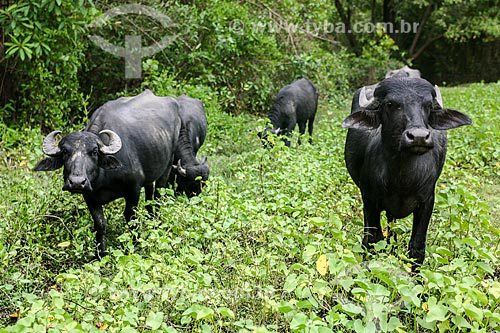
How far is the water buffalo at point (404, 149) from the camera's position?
3.54 m

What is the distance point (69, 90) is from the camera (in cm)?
899

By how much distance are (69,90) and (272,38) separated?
5187 millimetres

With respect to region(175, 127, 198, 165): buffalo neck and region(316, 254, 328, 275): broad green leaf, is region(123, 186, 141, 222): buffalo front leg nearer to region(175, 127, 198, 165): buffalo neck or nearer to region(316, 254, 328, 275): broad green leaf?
region(175, 127, 198, 165): buffalo neck

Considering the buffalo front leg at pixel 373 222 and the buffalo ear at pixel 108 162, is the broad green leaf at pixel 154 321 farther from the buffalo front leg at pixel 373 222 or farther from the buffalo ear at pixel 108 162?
the buffalo ear at pixel 108 162

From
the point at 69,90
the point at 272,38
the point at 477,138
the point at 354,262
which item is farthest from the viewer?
the point at 272,38

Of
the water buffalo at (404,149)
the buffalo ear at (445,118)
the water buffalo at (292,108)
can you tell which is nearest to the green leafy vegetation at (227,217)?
the water buffalo at (404,149)

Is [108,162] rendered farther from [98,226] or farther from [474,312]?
[474,312]

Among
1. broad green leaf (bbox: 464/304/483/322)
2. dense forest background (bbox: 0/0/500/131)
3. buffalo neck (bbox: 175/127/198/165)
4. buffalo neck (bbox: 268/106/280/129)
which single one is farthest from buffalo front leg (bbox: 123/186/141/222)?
buffalo neck (bbox: 268/106/280/129)

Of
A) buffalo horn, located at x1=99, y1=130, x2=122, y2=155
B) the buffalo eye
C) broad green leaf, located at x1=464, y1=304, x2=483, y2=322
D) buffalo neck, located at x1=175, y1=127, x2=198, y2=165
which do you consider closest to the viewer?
broad green leaf, located at x1=464, y1=304, x2=483, y2=322

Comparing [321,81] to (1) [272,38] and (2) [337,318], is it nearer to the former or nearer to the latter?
(1) [272,38]

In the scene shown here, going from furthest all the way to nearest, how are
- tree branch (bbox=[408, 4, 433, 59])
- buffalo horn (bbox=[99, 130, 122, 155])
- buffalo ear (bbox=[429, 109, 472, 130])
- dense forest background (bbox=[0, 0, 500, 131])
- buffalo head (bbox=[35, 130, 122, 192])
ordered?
tree branch (bbox=[408, 4, 433, 59]) < dense forest background (bbox=[0, 0, 500, 131]) < buffalo horn (bbox=[99, 130, 122, 155]) < buffalo head (bbox=[35, 130, 122, 192]) < buffalo ear (bbox=[429, 109, 472, 130])

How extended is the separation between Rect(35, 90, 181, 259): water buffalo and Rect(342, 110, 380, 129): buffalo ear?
6.67ft

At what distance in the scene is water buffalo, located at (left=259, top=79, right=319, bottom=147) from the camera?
33.7 ft

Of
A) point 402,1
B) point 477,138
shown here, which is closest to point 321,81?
point 477,138
